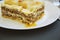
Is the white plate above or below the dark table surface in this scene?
above

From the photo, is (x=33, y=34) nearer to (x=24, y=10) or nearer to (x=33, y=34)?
(x=33, y=34)

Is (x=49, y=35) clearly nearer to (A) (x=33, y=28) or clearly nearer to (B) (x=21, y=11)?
(A) (x=33, y=28)

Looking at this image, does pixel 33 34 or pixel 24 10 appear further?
pixel 24 10

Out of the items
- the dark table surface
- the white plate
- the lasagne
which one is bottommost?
the dark table surface

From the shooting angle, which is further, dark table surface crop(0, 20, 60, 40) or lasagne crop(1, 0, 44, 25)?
lasagne crop(1, 0, 44, 25)

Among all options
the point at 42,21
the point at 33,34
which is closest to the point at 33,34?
the point at 33,34
